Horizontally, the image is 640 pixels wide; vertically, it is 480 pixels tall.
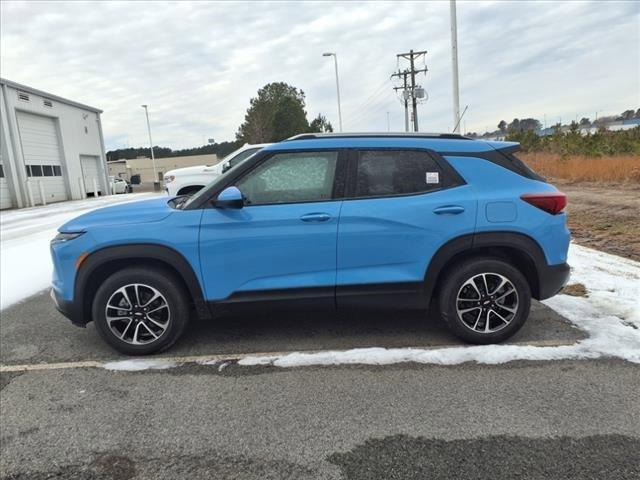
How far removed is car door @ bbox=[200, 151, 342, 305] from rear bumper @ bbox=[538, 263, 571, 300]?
171 cm

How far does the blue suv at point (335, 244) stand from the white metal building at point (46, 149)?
22.5 meters

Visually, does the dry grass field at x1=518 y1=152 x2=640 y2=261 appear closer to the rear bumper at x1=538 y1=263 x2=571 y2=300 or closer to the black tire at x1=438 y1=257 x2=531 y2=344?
the rear bumper at x1=538 y1=263 x2=571 y2=300

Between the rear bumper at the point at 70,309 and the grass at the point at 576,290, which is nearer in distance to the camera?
the rear bumper at the point at 70,309

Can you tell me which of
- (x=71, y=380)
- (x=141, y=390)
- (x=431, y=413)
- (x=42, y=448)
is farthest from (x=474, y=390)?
(x=71, y=380)

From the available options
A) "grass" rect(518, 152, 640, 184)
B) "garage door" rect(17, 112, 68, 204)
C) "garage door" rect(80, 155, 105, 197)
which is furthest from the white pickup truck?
"garage door" rect(80, 155, 105, 197)

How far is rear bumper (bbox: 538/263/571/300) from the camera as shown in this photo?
3.85 m

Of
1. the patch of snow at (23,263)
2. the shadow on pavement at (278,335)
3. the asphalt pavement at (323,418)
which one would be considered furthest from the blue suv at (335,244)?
the patch of snow at (23,263)

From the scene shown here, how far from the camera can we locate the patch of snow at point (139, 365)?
377cm

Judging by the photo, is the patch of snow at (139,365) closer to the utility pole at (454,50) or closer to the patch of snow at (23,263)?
the patch of snow at (23,263)

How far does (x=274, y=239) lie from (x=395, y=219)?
96 centimetres

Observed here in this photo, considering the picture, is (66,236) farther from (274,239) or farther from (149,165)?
(149,165)

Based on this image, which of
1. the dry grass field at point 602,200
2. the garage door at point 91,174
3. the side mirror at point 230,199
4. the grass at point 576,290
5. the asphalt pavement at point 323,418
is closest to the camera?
the asphalt pavement at point 323,418

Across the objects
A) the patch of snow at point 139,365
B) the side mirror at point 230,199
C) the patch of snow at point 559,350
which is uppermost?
the side mirror at point 230,199

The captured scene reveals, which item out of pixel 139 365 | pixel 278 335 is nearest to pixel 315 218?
pixel 278 335
